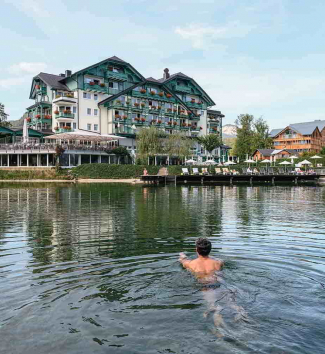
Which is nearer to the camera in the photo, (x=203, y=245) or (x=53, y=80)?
(x=203, y=245)

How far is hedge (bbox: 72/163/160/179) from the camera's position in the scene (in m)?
53.3

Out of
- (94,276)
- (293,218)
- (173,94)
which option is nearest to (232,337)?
(94,276)

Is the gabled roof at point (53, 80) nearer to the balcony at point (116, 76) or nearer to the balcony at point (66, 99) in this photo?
the balcony at point (66, 99)

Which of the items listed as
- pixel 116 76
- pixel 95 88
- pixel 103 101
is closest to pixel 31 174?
pixel 103 101

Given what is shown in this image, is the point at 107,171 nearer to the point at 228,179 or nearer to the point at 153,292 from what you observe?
the point at 228,179

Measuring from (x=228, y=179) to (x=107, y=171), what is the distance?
1744 cm

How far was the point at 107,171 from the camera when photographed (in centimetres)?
5397

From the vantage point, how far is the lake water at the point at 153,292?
182 inches

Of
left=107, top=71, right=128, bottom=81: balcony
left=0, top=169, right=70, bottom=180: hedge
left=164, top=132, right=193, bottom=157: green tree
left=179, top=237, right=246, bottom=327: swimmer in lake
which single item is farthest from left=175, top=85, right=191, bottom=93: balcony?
left=179, top=237, right=246, bottom=327: swimmer in lake

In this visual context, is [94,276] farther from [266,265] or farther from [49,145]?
[49,145]

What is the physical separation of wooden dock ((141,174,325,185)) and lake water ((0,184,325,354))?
35.7 m

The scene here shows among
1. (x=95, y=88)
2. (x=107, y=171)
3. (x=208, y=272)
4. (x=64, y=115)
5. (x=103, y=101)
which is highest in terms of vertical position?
(x=95, y=88)

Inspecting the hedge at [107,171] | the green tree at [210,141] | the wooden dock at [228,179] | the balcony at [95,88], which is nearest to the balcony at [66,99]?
the balcony at [95,88]

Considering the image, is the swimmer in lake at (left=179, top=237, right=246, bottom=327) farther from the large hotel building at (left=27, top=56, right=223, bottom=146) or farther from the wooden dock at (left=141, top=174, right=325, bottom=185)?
the large hotel building at (left=27, top=56, right=223, bottom=146)
